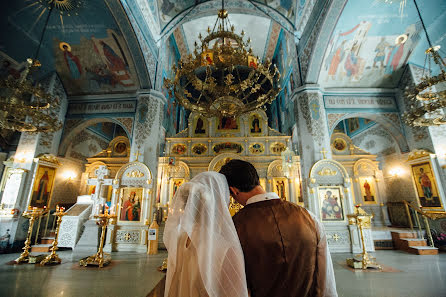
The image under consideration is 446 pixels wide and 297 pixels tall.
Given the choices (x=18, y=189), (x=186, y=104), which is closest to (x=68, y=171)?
(x=18, y=189)

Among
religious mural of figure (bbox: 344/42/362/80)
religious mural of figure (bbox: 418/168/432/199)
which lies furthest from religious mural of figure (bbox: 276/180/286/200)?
religious mural of figure (bbox: 344/42/362/80)

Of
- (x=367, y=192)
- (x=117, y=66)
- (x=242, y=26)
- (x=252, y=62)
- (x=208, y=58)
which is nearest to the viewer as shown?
(x=208, y=58)

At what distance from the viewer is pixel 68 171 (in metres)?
10.4

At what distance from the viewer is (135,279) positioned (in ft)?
14.8

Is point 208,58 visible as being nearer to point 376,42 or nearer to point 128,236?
point 128,236

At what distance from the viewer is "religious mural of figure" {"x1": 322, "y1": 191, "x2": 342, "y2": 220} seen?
745 centimetres

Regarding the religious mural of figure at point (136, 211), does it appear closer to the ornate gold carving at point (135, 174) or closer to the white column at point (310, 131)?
the ornate gold carving at point (135, 174)

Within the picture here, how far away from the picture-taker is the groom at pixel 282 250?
116 cm

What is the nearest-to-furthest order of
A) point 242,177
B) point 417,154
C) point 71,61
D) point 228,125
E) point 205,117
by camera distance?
point 242,177
point 417,154
point 205,117
point 71,61
point 228,125

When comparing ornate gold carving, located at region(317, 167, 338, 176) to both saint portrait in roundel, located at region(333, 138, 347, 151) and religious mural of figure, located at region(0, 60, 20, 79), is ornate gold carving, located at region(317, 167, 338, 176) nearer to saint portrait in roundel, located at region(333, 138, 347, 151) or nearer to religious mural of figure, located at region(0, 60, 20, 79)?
saint portrait in roundel, located at region(333, 138, 347, 151)

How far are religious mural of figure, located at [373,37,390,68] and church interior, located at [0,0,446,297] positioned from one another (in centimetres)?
5

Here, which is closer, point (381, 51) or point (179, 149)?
point (381, 51)

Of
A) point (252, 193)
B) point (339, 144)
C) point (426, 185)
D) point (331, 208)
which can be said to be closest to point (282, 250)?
point (252, 193)

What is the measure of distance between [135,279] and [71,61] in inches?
376
